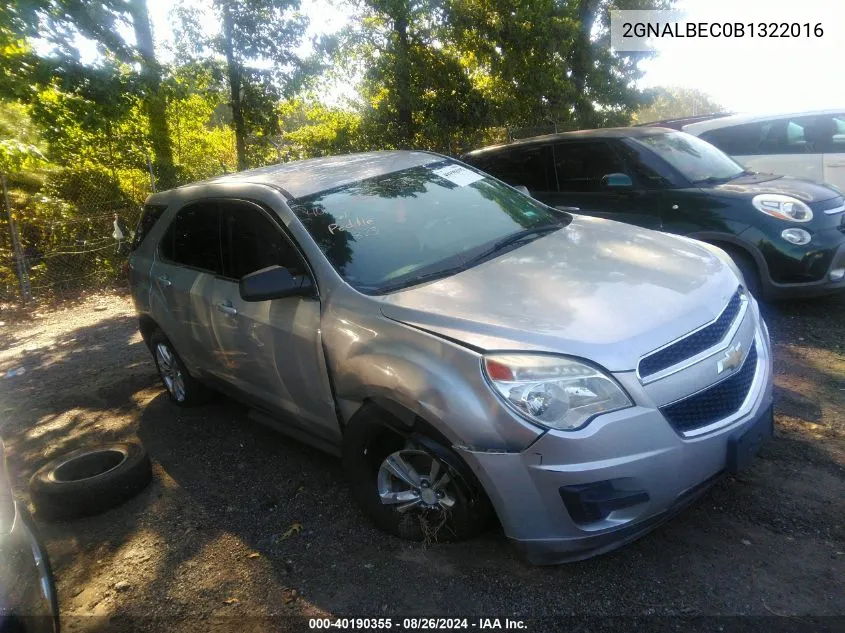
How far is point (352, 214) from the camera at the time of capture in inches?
150

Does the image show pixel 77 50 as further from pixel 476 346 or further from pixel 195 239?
pixel 476 346

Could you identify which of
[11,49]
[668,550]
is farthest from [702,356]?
[11,49]

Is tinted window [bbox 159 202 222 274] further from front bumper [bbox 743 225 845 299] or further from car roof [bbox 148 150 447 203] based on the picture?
front bumper [bbox 743 225 845 299]

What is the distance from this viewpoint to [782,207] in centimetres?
569

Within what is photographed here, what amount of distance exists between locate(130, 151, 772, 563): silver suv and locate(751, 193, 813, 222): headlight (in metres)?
2.29

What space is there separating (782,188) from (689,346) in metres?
3.86

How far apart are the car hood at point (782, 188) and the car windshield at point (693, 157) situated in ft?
0.72

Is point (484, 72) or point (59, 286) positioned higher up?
point (484, 72)

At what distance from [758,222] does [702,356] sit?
343cm

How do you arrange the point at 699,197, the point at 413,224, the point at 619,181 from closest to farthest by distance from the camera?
the point at 413,224, the point at 699,197, the point at 619,181

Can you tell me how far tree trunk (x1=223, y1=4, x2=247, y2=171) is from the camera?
13094mm

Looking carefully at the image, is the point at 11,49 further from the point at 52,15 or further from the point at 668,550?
the point at 668,550

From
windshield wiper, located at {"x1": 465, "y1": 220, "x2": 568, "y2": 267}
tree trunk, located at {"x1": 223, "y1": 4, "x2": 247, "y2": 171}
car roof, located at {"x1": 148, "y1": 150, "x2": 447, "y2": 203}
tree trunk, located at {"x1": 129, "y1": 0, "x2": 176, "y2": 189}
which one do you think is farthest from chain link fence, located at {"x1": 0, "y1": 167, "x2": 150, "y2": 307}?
windshield wiper, located at {"x1": 465, "y1": 220, "x2": 568, "y2": 267}

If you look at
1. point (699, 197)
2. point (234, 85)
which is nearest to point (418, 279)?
point (699, 197)
